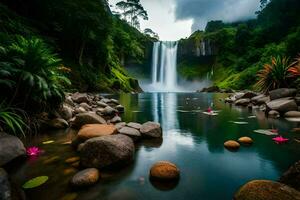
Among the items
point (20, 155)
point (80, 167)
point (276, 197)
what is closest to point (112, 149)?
point (80, 167)

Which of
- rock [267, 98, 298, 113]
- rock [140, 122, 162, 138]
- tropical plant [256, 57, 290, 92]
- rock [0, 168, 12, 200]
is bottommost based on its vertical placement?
rock [0, 168, 12, 200]

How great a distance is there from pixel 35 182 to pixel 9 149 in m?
1.11

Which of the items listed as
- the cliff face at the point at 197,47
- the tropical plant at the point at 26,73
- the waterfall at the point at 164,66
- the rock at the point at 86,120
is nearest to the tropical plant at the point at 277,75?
the rock at the point at 86,120

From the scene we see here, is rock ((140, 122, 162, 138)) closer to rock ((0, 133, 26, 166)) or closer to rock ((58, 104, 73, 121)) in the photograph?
rock ((0, 133, 26, 166))

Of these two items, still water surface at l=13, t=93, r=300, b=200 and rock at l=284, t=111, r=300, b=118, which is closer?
still water surface at l=13, t=93, r=300, b=200

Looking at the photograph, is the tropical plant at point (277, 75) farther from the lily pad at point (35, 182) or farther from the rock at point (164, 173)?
the lily pad at point (35, 182)

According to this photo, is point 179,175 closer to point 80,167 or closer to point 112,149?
point 112,149

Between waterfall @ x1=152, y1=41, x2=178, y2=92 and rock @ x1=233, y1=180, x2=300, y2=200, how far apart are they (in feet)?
206

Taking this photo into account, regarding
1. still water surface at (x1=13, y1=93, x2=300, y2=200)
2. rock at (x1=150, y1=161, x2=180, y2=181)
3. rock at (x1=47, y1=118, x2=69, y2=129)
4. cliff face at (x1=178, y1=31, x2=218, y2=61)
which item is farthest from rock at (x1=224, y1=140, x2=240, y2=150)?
cliff face at (x1=178, y1=31, x2=218, y2=61)

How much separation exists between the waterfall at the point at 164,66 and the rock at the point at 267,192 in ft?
206

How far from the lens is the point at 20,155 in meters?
4.27

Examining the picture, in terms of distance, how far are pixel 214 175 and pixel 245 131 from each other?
4130mm

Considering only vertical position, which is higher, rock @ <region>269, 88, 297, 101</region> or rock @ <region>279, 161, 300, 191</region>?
rock @ <region>269, 88, 297, 101</region>

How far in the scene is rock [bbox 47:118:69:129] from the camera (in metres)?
7.31
